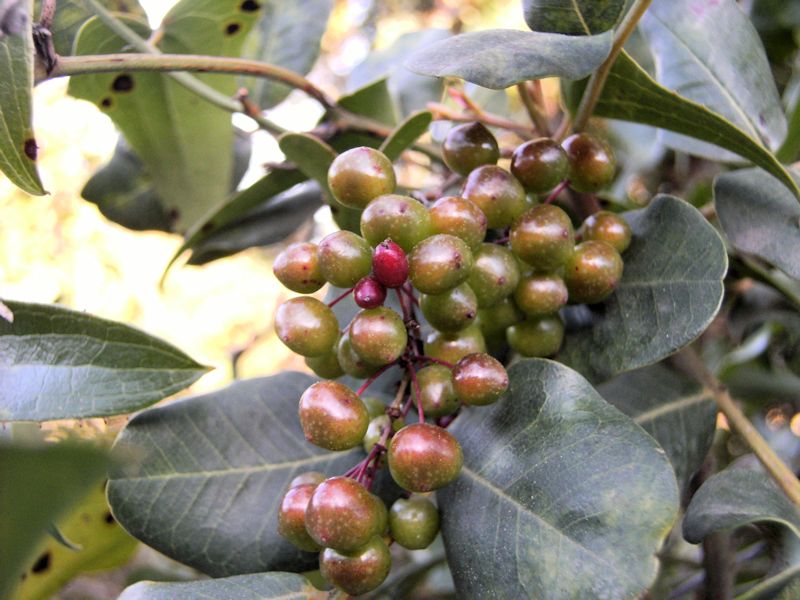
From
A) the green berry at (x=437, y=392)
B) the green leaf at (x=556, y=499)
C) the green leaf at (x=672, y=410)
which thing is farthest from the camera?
the green leaf at (x=672, y=410)

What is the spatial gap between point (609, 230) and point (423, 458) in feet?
0.85

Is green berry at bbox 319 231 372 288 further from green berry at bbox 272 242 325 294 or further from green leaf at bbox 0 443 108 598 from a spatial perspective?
green leaf at bbox 0 443 108 598

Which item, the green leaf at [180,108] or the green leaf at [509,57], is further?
→ the green leaf at [180,108]

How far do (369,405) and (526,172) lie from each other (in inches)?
9.0

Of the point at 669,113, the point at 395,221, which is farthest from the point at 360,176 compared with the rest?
the point at 669,113

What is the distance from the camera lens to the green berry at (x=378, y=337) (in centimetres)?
52

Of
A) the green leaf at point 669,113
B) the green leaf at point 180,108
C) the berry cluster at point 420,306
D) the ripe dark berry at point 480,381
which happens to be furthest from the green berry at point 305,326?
the green leaf at point 180,108

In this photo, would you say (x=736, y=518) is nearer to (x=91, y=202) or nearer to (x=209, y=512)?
(x=209, y=512)

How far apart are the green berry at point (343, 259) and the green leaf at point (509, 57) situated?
0.13m

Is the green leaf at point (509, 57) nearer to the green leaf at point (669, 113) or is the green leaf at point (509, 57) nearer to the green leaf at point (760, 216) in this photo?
the green leaf at point (669, 113)

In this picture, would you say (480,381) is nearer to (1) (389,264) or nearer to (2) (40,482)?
(1) (389,264)

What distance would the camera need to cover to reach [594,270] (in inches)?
22.7

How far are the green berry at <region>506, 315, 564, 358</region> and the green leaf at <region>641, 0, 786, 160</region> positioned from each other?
293 millimetres

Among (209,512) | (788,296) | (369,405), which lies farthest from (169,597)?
(788,296)
